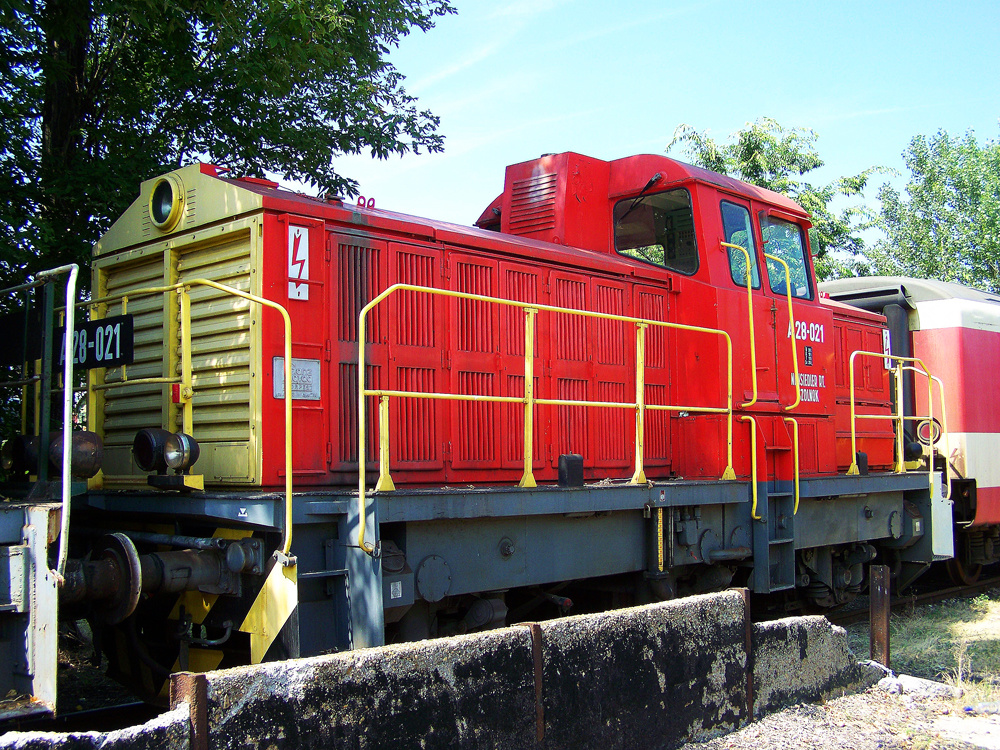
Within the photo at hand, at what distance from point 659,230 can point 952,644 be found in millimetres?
4412

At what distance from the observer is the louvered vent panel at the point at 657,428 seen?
6.96m

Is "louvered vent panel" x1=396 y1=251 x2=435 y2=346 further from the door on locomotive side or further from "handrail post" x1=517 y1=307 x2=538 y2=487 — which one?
the door on locomotive side

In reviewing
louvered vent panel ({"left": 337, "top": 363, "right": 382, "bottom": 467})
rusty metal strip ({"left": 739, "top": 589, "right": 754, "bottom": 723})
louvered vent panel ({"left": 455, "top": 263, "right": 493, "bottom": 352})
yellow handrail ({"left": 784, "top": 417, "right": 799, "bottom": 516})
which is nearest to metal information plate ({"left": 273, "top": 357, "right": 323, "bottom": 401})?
louvered vent panel ({"left": 337, "top": 363, "right": 382, "bottom": 467})

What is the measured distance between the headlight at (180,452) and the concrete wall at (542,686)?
6.10 ft

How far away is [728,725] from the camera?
179 inches

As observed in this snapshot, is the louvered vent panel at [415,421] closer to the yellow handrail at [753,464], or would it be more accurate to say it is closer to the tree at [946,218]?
the yellow handrail at [753,464]

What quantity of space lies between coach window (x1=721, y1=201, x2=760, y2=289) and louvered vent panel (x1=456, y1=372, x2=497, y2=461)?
2.50 metres

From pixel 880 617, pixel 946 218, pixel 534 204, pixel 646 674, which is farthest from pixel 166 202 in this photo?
pixel 946 218

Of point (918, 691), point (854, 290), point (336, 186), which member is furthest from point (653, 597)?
point (854, 290)

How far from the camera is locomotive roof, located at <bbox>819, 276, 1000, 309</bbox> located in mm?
10547

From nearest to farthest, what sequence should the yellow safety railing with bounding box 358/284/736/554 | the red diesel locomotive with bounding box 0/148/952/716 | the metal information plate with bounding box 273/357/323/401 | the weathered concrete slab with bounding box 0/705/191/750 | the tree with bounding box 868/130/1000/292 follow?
the weathered concrete slab with bounding box 0/705/191/750 → the yellow safety railing with bounding box 358/284/736/554 → the red diesel locomotive with bounding box 0/148/952/716 → the metal information plate with bounding box 273/357/323/401 → the tree with bounding box 868/130/1000/292

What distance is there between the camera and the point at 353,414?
536cm

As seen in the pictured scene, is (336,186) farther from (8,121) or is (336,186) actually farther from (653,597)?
(653,597)

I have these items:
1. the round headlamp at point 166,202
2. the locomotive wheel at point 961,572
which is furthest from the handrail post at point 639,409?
the locomotive wheel at point 961,572
